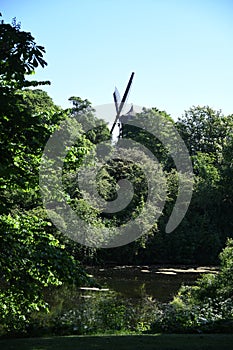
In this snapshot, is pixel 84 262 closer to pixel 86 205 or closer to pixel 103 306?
pixel 86 205

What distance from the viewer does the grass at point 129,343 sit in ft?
23.6

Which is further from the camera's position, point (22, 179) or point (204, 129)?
point (204, 129)

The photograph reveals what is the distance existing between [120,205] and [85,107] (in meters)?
19.1

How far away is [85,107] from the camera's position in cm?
4925

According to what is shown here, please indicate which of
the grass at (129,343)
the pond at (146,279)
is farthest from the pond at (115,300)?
the grass at (129,343)

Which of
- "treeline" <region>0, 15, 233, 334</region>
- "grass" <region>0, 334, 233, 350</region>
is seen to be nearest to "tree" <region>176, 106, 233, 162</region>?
"treeline" <region>0, 15, 233, 334</region>

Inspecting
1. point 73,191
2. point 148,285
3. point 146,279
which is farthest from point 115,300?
point 73,191

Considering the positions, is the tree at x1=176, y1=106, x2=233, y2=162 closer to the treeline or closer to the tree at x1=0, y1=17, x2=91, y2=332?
the treeline

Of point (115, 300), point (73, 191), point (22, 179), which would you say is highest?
point (73, 191)

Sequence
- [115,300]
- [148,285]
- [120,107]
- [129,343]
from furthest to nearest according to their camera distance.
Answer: [120,107] → [148,285] → [115,300] → [129,343]

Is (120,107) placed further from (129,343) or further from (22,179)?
(22,179)

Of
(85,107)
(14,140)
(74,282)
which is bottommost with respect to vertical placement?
(74,282)

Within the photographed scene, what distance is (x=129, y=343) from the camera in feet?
25.3

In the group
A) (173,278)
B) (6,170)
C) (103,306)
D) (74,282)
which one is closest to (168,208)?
(173,278)
